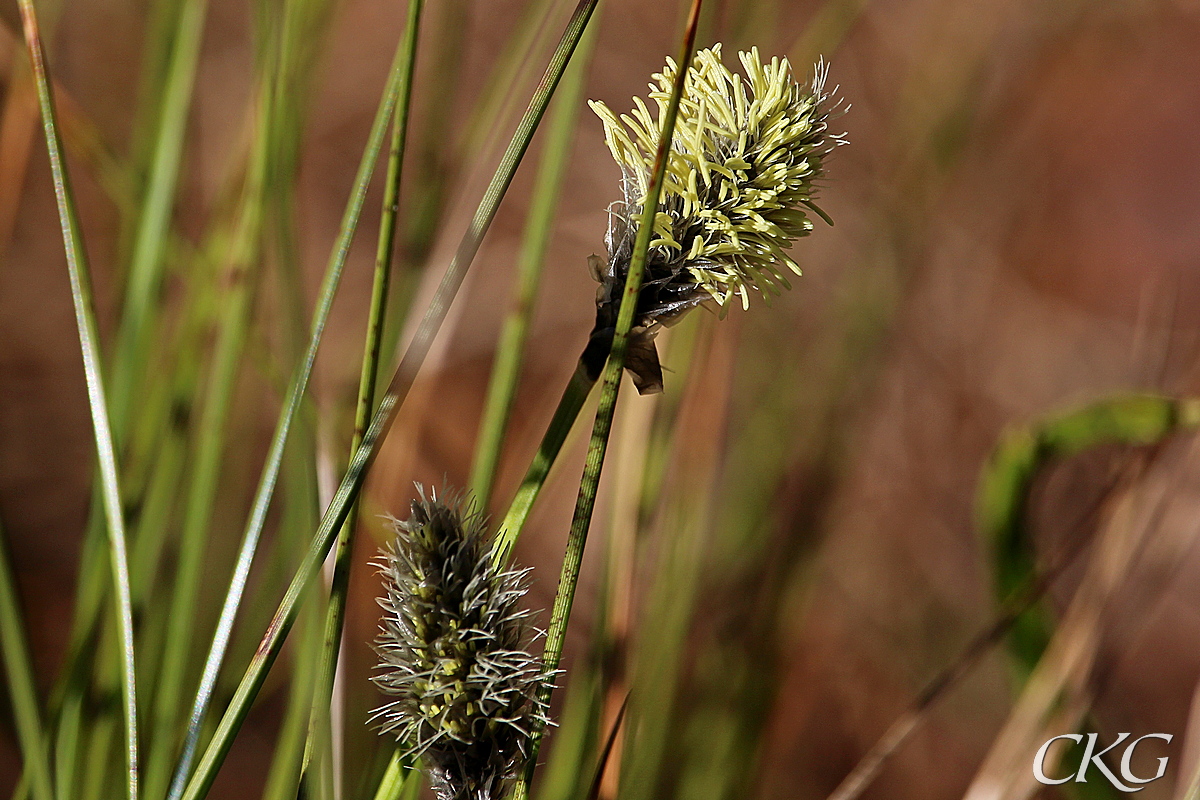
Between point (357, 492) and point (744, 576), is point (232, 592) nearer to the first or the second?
point (357, 492)

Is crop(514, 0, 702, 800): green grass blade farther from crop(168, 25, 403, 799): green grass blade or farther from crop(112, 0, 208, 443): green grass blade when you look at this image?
crop(112, 0, 208, 443): green grass blade

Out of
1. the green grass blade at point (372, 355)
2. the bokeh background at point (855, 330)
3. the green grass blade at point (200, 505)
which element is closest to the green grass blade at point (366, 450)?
the green grass blade at point (372, 355)

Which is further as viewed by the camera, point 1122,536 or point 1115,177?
point 1115,177

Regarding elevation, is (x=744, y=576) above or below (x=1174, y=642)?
above

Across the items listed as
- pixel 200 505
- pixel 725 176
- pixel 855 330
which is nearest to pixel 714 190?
pixel 725 176

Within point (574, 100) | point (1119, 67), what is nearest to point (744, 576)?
point (574, 100)
